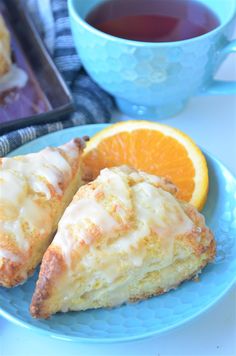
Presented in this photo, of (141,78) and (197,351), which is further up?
(141,78)

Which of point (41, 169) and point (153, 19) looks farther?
point (153, 19)

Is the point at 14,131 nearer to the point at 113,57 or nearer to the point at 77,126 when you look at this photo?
the point at 77,126

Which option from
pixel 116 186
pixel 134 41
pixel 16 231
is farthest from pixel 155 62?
pixel 16 231

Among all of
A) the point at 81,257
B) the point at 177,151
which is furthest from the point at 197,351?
the point at 177,151

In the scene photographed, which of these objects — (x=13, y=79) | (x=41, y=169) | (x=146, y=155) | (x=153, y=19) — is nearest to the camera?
(x=41, y=169)

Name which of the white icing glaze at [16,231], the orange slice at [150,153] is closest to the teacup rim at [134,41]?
the orange slice at [150,153]

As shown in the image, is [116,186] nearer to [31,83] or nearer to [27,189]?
[27,189]
